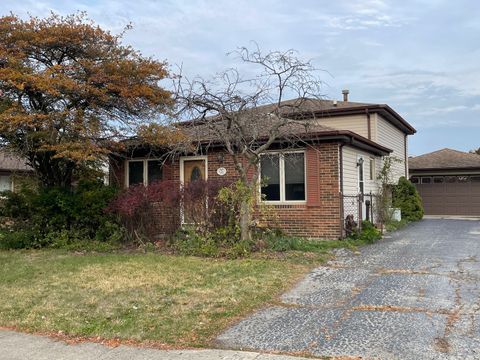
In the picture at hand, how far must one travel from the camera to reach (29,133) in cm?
1178

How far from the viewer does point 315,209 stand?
501 inches

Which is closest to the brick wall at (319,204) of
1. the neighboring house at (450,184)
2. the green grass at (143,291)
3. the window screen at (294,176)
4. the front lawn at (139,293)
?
the window screen at (294,176)

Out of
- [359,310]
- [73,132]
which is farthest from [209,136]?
[359,310]

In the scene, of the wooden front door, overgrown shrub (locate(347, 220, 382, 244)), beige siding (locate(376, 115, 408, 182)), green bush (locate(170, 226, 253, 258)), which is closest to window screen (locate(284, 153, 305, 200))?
overgrown shrub (locate(347, 220, 382, 244))

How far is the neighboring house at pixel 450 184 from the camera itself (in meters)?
24.0

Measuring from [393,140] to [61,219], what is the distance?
15268 millimetres

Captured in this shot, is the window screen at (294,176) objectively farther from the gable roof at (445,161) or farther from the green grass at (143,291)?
the gable roof at (445,161)

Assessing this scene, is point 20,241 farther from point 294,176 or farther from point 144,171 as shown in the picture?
point 294,176

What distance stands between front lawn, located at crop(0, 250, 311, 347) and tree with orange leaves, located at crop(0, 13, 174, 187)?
306 cm

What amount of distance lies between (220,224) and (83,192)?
4087 millimetres

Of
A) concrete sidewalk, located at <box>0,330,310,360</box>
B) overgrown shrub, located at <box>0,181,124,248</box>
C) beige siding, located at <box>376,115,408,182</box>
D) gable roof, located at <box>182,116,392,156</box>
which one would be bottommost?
concrete sidewalk, located at <box>0,330,310,360</box>

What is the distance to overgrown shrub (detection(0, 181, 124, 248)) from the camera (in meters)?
12.6

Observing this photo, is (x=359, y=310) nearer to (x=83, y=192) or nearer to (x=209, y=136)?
(x=209, y=136)

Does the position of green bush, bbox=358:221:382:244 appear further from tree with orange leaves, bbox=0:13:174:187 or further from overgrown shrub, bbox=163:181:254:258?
tree with orange leaves, bbox=0:13:174:187
